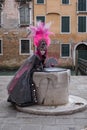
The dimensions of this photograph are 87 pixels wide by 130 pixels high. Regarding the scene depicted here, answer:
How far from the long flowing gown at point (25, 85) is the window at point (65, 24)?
84.6 ft

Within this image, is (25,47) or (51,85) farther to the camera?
(25,47)

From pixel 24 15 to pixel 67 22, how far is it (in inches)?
153

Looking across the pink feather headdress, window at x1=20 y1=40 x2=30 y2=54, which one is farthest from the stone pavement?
window at x1=20 y1=40 x2=30 y2=54

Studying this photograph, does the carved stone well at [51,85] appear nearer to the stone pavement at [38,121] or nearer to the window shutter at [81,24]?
the stone pavement at [38,121]

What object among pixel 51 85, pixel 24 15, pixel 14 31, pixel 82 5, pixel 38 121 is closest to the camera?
pixel 38 121

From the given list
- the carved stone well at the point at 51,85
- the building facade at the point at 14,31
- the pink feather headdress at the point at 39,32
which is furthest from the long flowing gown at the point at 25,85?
the building facade at the point at 14,31

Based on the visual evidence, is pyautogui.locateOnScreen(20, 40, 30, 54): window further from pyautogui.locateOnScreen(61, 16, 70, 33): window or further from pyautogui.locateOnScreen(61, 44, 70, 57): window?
pyautogui.locateOnScreen(61, 16, 70, 33): window

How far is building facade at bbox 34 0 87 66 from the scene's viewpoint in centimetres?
3145

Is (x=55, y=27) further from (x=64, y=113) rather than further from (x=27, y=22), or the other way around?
(x=64, y=113)

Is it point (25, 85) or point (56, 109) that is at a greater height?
point (25, 85)

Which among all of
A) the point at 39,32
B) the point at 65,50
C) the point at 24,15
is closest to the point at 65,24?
the point at 65,50

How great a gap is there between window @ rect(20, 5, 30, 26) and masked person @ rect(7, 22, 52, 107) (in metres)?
25.7

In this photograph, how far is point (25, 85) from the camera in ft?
19.3

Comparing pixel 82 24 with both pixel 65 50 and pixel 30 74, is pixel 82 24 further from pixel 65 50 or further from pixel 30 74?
pixel 30 74
